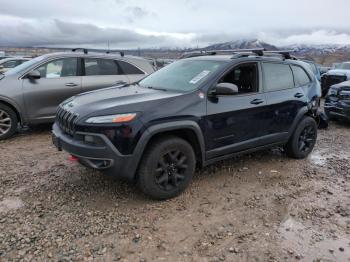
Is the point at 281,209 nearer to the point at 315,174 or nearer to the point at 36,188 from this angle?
the point at 315,174

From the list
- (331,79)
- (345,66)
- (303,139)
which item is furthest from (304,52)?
(303,139)

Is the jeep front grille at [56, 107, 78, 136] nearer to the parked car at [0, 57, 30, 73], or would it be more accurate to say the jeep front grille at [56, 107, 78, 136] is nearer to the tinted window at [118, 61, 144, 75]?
the tinted window at [118, 61, 144, 75]

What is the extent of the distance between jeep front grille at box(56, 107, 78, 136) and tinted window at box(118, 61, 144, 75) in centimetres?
351

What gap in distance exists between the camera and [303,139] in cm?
590

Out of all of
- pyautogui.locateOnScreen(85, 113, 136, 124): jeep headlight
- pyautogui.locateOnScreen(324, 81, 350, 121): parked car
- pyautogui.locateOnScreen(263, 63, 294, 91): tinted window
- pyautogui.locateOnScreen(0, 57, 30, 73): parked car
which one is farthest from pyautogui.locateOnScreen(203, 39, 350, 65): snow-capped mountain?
pyautogui.locateOnScreen(0, 57, 30, 73): parked car

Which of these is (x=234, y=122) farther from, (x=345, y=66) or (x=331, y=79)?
(x=345, y=66)

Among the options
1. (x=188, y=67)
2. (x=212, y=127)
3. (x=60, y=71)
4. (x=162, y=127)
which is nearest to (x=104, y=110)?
(x=162, y=127)

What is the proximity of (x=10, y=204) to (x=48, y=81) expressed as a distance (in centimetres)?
345

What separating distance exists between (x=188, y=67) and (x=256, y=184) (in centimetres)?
193

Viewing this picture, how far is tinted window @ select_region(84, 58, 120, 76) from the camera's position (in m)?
7.36

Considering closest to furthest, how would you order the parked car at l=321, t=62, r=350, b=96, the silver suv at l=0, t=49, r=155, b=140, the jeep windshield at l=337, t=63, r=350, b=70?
the silver suv at l=0, t=49, r=155, b=140
the parked car at l=321, t=62, r=350, b=96
the jeep windshield at l=337, t=63, r=350, b=70

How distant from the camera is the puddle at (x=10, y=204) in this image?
387 cm

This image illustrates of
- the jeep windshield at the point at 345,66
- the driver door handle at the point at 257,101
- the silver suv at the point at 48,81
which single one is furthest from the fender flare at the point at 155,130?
the jeep windshield at the point at 345,66

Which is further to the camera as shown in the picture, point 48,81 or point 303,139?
point 48,81
